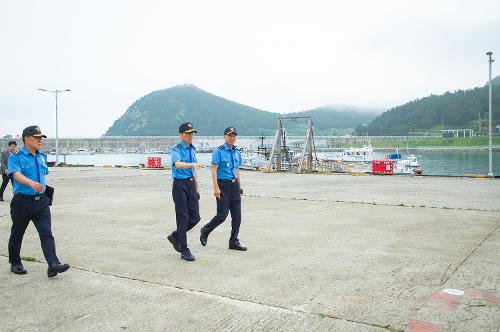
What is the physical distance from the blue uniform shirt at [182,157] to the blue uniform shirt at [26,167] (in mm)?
1594

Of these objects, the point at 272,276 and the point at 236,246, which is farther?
the point at 236,246

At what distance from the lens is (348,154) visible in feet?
220

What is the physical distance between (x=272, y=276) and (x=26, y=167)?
313 cm

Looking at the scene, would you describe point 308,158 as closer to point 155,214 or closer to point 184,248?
point 155,214

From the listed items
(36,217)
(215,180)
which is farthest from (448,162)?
(36,217)

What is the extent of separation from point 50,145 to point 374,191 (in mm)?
197135

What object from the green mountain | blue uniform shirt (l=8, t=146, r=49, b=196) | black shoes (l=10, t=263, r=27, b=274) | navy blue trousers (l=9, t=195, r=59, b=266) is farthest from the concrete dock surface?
the green mountain

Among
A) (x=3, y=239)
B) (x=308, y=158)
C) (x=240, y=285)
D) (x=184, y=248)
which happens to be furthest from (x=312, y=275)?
(x=308, y=158)

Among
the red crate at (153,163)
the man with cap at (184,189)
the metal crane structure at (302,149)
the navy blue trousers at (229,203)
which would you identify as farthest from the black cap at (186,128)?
the red crate at (153,163)

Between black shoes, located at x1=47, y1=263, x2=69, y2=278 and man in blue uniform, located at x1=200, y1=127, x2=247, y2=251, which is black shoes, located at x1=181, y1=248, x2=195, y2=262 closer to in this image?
man in blue uniform, located at x1=200, y1=127, x2=247, y2=251

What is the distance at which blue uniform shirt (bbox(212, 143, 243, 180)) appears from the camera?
6496 mm

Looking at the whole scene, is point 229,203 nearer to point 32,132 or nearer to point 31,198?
point 31,198

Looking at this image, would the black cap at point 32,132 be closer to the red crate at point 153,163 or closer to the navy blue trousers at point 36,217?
the navy blue trousers at point 36,217

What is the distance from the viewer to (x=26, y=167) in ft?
17.1
